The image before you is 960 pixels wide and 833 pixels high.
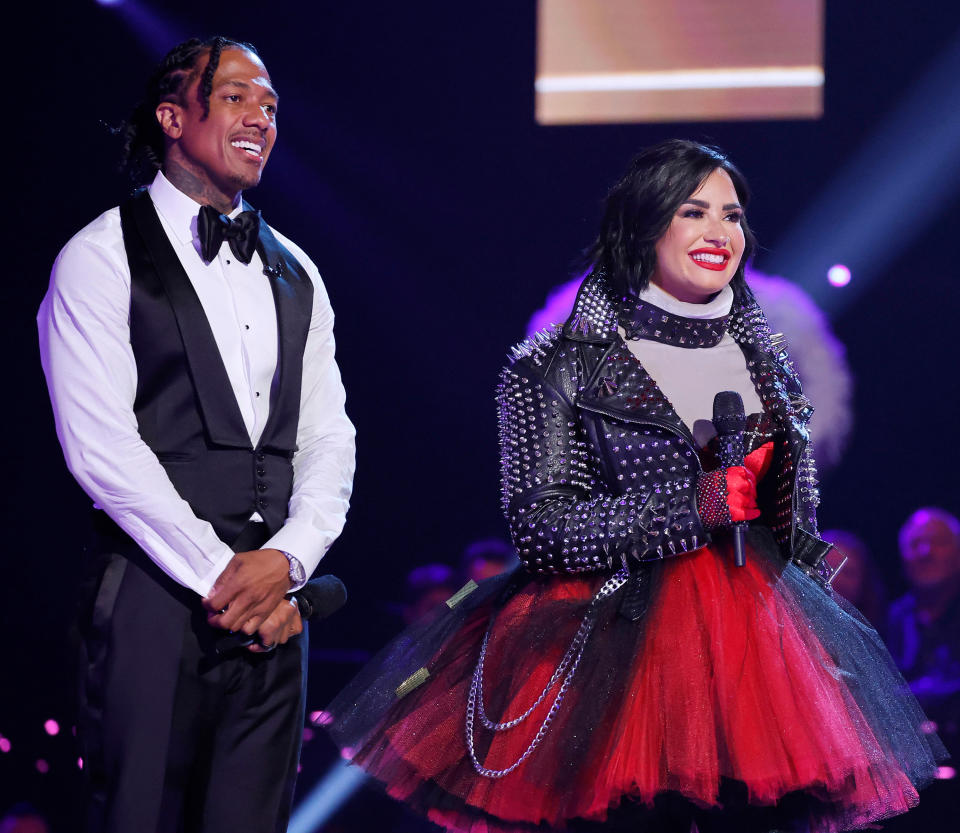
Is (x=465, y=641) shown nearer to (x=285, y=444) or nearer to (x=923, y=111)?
(x=285, y=444)

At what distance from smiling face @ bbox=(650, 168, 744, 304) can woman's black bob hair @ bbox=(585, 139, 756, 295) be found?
0.07 feet

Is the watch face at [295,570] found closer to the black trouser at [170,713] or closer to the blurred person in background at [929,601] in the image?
the black trouser at [170,713]

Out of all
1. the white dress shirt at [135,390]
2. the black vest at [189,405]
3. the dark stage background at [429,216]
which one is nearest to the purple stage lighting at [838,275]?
the dark stage background at [429,216]

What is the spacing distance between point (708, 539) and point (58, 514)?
13.9 ft

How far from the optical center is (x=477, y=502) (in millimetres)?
6242

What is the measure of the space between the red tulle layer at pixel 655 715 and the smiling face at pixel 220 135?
1.03 metres

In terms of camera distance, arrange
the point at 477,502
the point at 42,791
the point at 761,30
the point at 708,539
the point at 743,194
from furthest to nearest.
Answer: the point at 477,502
the point at 761,30
the point at 42,791
the point at 743,194
the point at 708,539

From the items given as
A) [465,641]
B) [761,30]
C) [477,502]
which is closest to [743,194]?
[465,641]

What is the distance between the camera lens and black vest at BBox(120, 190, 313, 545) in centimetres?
218

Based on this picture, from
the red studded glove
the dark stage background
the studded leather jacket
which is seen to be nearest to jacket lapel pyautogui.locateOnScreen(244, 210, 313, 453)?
the studded leather jacket

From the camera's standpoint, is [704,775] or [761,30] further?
[761,30]

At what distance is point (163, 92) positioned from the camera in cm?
246

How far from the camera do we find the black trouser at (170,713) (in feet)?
6.79

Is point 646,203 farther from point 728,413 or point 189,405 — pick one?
point 189,405
